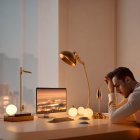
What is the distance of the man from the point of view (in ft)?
6.00

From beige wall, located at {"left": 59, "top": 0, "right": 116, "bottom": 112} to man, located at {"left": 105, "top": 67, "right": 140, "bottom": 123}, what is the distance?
90cm

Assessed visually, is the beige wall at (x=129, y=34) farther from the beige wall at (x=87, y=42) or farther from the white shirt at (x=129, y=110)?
the white shirt at (x=129, y=110)

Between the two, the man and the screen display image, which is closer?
the man

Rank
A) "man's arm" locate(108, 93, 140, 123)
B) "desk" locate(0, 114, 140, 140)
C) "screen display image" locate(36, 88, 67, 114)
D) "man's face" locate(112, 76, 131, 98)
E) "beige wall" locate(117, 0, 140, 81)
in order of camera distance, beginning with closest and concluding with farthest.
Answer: "desk" locate(0, 114, 140, 140) < "man's arm" locate(108, 93, 140, 123) < "man's face" locate(112, 76, 131, 98) < "screen display image" locate(36, 88, 67, 114) < "beige wall" locate(117, 0, 140, 81)

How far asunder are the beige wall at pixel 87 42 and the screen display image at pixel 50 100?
0.51 meters

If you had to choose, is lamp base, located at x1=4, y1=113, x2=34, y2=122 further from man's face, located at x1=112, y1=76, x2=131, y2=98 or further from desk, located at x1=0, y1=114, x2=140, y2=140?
man's face, located at x1=112, y1=76, x2=131, y2=98

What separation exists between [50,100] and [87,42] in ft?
3.62

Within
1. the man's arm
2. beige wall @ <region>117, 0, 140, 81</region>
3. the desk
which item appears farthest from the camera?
beige wall @ <region>117, 0, 140, 81</region>

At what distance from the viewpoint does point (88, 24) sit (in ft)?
10.6

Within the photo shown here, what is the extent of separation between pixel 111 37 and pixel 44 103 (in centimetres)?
147

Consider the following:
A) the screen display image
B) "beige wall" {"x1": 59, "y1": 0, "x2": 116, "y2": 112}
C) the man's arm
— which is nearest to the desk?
the man's arm

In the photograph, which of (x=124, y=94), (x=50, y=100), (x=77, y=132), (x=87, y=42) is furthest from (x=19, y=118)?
(x=87, y=42)

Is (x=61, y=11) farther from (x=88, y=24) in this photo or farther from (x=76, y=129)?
(x=76, y=129)

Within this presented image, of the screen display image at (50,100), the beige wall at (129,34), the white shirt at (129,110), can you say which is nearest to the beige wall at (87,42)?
the beige wall at (129,34)
